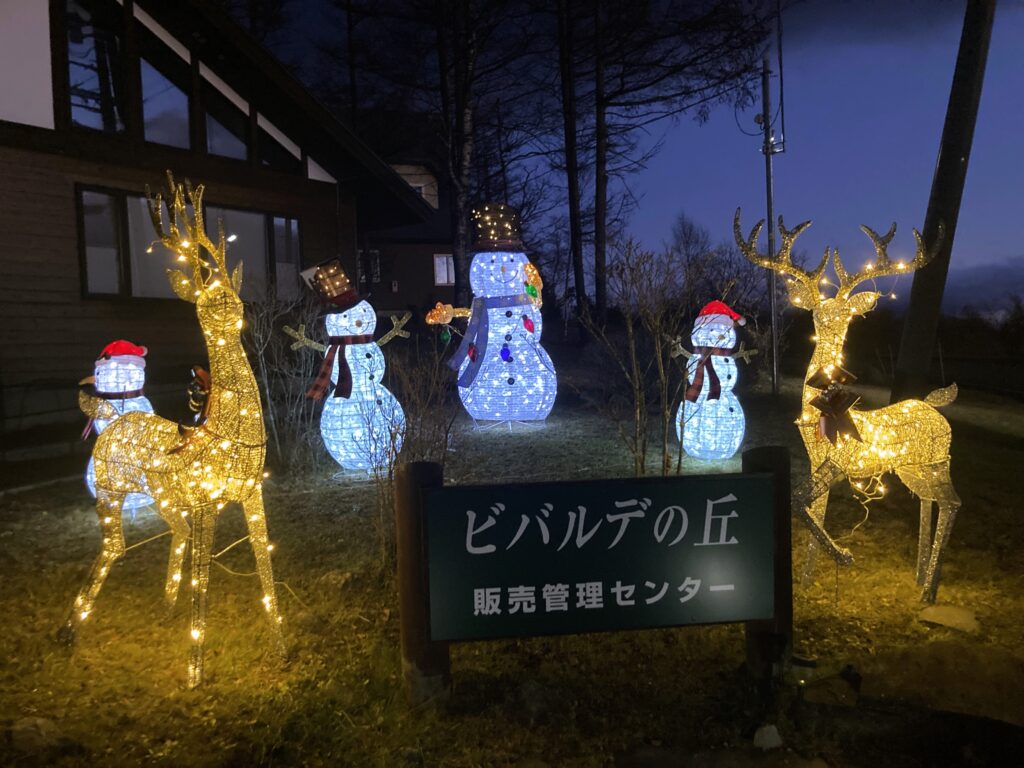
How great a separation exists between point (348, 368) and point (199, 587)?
145 inches

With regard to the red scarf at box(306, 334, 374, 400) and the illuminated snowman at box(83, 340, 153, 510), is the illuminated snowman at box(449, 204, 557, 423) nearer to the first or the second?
the red scarf at box(306, 334, 374, 400)

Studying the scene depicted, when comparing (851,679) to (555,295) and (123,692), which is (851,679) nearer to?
(123,692)

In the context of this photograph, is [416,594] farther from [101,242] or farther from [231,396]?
[101,242]

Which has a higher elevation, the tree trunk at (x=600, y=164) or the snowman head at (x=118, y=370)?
the tree trunk at (x=600, y=164)

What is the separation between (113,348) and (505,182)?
2291cm

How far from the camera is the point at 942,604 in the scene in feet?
14.2

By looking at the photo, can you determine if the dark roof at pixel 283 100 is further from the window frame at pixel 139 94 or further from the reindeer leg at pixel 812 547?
the reindeer leg at pixel 812 547

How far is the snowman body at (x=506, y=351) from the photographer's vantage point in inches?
358

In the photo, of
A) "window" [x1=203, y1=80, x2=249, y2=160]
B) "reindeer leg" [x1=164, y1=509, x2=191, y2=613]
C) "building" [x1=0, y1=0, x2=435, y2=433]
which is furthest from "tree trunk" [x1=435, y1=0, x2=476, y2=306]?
"reindeer leg" [x1=164, y1=509, x2=191, y2=613]

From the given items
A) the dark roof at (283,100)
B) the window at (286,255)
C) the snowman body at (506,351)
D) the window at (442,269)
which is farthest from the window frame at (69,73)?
the window at (442,269)

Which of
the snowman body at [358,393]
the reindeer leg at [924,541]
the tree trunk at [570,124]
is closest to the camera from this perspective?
the reindeer leg at [924,541]

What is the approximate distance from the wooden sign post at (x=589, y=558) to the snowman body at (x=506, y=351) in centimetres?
600

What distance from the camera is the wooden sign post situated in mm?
3137

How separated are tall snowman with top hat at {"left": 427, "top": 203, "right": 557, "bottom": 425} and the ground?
4.26 m
